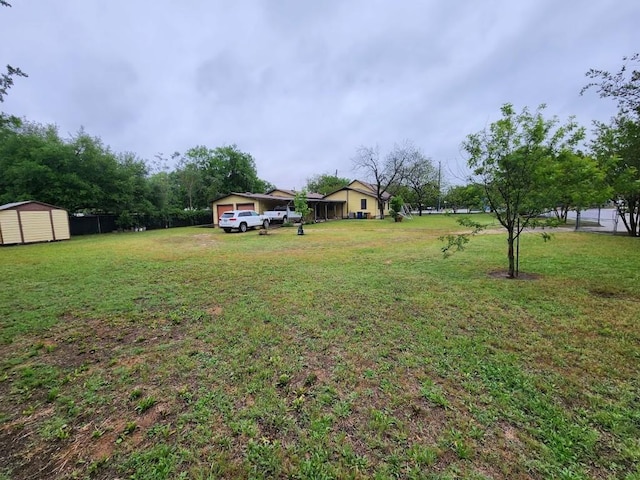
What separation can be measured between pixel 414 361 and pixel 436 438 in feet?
3.23

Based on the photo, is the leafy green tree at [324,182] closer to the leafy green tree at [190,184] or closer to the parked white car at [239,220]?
the leafy green tree at [190,184]

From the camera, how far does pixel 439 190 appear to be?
41.2 m

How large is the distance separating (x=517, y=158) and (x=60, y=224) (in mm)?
20011

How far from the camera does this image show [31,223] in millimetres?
13453

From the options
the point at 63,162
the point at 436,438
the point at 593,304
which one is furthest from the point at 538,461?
the point at 63,162

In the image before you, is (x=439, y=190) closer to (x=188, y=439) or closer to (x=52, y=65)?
(x=52, y=65)

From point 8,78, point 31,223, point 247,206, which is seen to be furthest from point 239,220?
point 8,78

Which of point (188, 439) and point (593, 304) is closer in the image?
point (188, 439)

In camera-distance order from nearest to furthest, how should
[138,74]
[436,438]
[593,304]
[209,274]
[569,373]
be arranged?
1. [436,438]
2. [569,373]
3. [593,304]
4. [209,274]
5. [138,74]

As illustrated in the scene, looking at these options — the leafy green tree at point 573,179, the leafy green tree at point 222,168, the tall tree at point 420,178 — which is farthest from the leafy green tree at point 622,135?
the leafy green tree at point 222,168

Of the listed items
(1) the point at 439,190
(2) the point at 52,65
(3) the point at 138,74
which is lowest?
(1) the point at 439,190

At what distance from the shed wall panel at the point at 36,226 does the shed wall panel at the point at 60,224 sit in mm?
320

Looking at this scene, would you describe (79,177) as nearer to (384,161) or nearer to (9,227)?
(9,227)

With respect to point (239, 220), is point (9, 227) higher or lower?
higher
